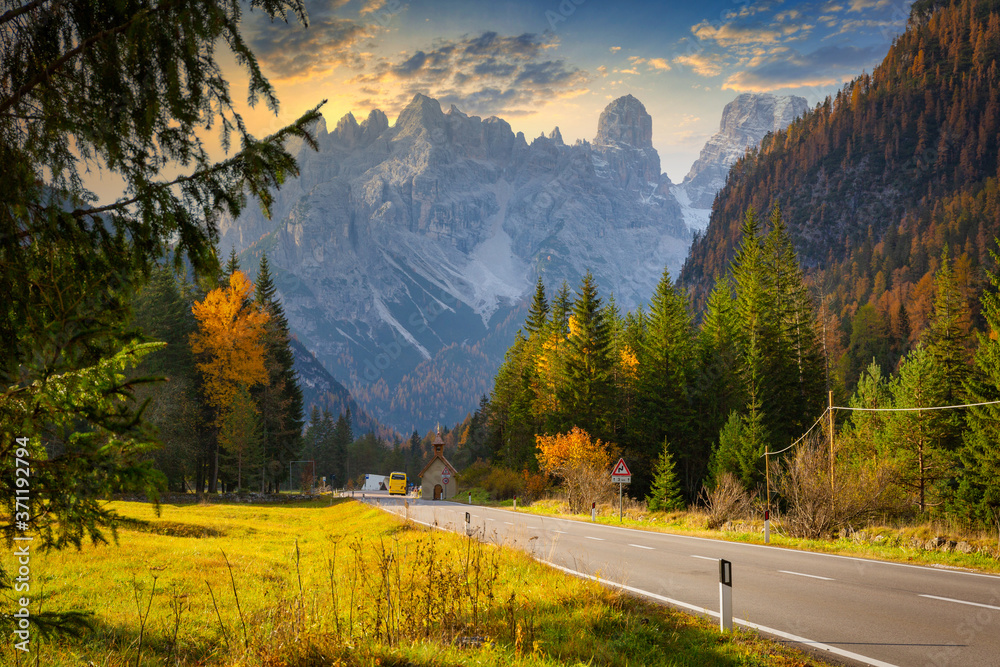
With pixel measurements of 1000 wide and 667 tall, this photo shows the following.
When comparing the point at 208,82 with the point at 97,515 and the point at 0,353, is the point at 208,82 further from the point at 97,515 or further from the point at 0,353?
the point at 97,515

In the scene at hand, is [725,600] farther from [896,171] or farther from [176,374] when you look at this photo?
[896,171]

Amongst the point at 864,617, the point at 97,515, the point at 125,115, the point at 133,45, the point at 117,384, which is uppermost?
the point at 133,45

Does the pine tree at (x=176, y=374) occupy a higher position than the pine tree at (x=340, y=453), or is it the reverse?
the pine tree at (x=176, y=374)

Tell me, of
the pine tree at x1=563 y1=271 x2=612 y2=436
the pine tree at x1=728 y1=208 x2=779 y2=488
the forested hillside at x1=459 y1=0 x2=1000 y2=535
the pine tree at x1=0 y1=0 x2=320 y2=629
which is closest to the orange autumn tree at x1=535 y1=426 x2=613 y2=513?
the forested hillside at x1=459 y1=0 x2=1000 y2=535

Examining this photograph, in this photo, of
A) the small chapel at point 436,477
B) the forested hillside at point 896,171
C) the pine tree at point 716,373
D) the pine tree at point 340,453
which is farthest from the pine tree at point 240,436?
the forested hillside at point 896,171

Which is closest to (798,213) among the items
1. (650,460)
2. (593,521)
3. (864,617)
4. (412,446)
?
(412,446)

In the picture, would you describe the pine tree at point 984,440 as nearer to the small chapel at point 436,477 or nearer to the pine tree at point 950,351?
the pine tree at point 950,351

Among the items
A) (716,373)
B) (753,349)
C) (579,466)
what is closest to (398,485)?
(579,466)

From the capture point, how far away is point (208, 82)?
404cm

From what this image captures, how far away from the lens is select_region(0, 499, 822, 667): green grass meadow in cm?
505

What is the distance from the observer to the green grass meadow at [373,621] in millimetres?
5055

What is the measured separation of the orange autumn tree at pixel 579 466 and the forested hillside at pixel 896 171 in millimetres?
95276

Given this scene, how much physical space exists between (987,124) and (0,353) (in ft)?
726

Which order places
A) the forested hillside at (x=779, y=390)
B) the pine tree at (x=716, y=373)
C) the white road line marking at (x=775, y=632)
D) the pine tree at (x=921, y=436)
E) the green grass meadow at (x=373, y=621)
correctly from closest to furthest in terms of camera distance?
1. the green grass meadow at (x=373, y=621)
2. the white road line marking at (x=775, y=632)
3. the forested hillside at (x=779, y=390)
4. the pine tree at (x=921, y=436)
5. the pine tree at (x=716, y=373)
